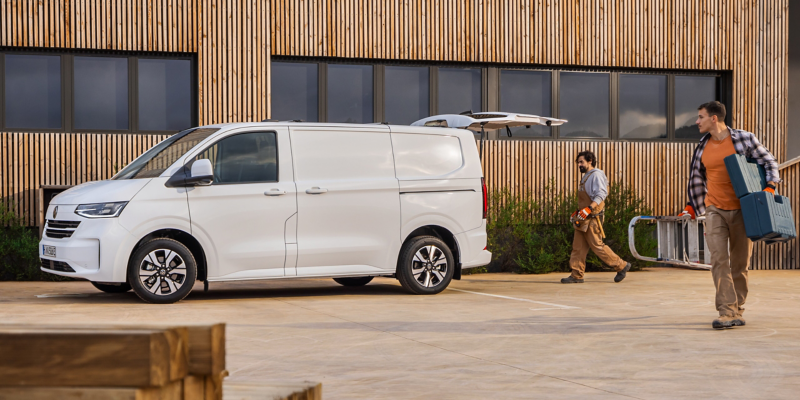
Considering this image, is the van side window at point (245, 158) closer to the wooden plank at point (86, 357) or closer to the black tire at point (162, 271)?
the black tire at point (162, 271)

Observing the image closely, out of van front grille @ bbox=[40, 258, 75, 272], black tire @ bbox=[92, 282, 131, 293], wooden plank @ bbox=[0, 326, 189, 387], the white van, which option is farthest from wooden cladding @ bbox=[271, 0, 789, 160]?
wooden plank @ bbox=[0, 326, 189, 387]

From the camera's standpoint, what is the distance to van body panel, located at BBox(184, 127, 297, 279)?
9852 millimetres

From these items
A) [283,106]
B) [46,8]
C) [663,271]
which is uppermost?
[46,8]

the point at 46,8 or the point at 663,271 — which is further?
the point at 663,271

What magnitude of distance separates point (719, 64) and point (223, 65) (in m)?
8.94

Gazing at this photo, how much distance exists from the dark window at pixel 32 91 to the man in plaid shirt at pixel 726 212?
1061cm

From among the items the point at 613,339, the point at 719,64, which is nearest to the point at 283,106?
the point at 719,64

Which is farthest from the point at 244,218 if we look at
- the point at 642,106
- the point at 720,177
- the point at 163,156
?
the point at 642,106

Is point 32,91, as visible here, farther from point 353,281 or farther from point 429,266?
point 429,266

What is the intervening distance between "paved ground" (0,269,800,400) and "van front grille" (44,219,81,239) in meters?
0.72

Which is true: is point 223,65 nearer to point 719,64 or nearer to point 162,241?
point 162,241

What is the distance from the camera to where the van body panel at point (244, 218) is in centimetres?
985

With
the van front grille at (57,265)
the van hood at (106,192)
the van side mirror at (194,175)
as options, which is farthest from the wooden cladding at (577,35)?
the van front grille at (57,265)

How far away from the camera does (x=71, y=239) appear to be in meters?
9.48
